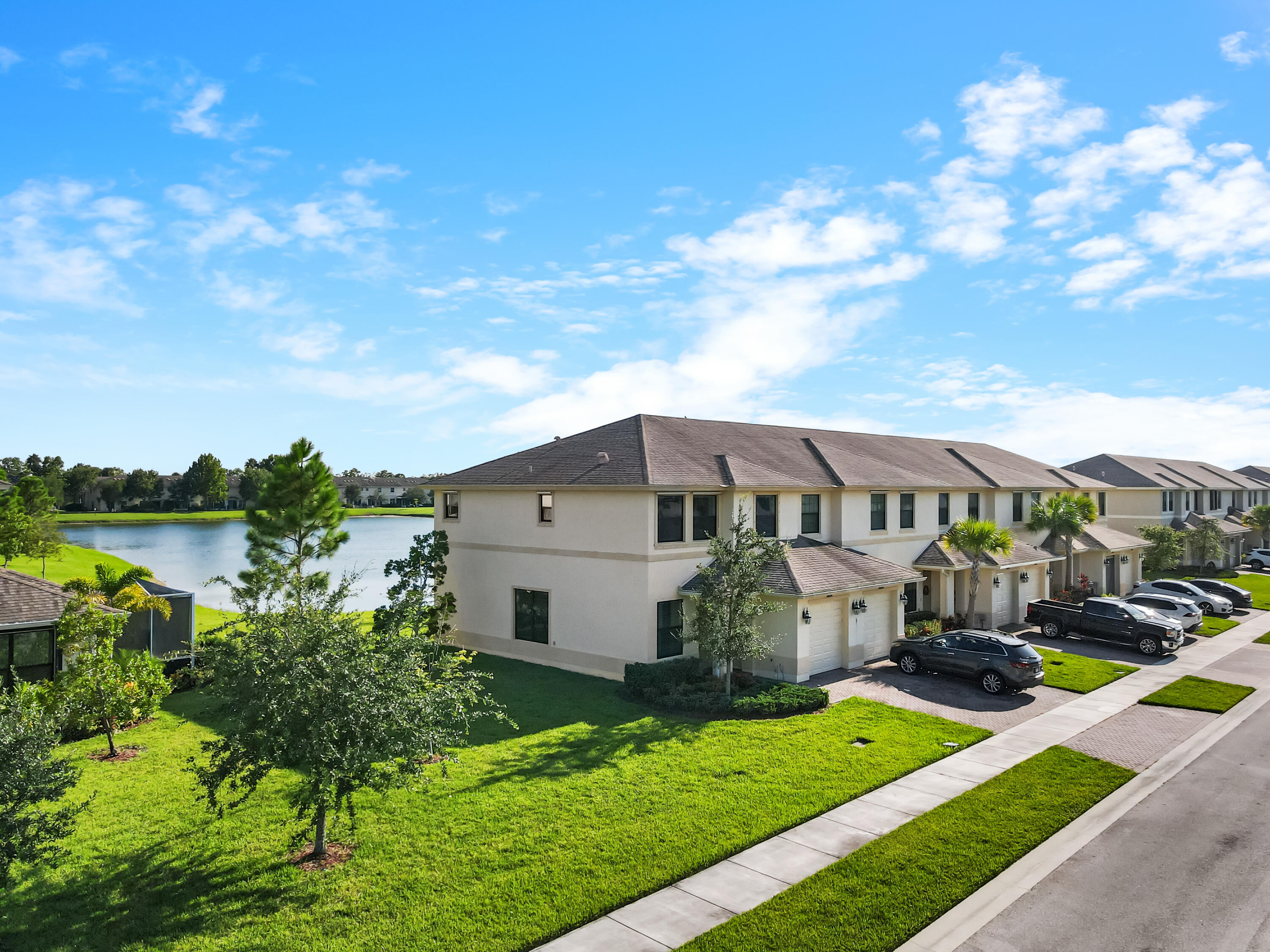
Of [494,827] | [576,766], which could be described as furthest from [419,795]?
[576,766]

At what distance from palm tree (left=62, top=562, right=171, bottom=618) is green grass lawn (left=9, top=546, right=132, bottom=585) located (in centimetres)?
2938

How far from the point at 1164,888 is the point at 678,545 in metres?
14.4

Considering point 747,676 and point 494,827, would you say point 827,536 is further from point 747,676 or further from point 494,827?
point 494,827

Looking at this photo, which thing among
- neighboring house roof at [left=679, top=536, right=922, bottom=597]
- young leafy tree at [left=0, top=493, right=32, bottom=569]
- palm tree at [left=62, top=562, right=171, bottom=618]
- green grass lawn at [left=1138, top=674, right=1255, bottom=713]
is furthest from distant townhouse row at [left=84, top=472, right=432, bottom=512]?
green grass lawn at [left=1138, top=674, right=1255, bottom=713]

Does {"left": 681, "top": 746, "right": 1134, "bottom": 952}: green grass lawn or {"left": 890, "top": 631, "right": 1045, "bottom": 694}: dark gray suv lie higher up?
{"left": 890, "top": 631, "right": 1045, "bottom": 694}: dark gray suv

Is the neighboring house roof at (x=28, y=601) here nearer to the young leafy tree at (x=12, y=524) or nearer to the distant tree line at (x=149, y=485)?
the young leafy tree at (x=12, y=524)

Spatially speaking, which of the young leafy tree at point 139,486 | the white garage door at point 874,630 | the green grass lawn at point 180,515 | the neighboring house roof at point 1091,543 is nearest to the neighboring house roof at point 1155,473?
the neighboring house roof at point 1091,543

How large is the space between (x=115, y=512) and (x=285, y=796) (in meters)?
128

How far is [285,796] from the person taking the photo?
13117mm

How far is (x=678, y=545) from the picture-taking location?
22.8 meters

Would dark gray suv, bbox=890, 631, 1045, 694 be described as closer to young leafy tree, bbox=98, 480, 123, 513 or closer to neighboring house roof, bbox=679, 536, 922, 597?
neighboring house roof, bbox=679, 536, 922, 597

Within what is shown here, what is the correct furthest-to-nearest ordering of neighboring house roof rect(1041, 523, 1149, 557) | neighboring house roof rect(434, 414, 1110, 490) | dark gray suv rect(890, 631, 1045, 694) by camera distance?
neighboring house roof rect(1041, 523, 1149, 557) < neighboring house roof rect(434, 414, 1110, 490) < dark gray suv rect(890, 631, 1045, 694)

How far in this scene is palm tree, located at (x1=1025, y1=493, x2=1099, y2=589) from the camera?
3525cm

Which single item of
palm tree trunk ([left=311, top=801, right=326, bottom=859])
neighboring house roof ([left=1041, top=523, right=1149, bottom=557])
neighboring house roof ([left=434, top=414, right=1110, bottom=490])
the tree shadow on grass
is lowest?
the tree shadow on grass
